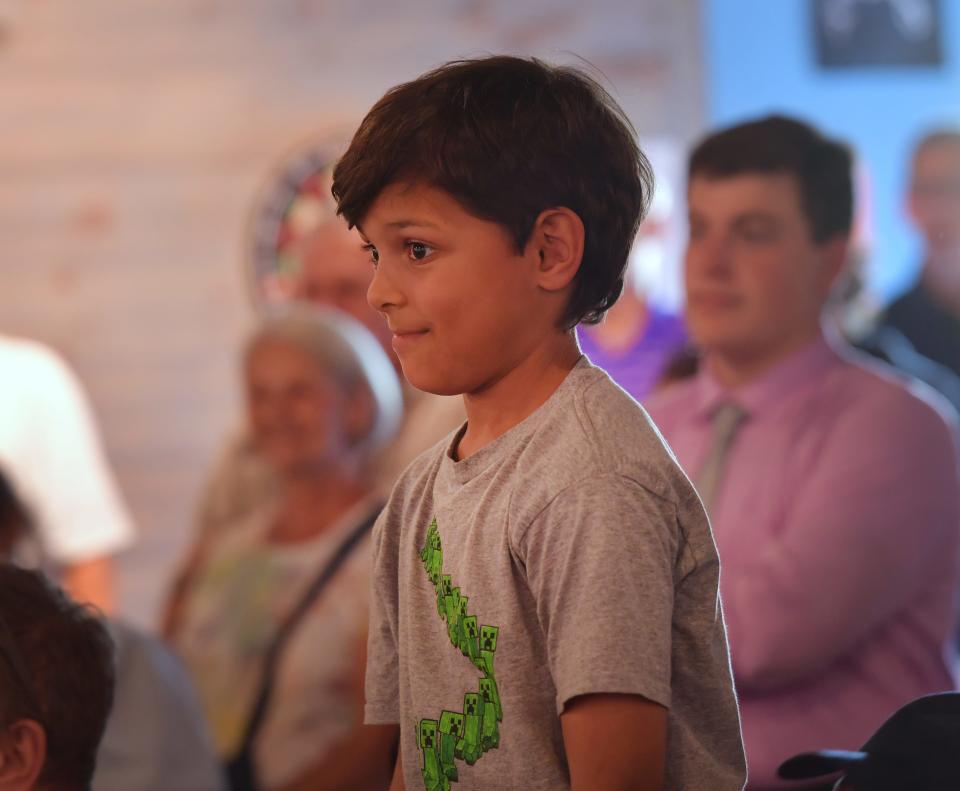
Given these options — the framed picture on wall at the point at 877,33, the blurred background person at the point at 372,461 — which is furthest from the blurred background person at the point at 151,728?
the framed picture on wall at the point at 877,33

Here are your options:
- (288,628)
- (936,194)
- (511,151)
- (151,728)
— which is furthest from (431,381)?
(936,194)

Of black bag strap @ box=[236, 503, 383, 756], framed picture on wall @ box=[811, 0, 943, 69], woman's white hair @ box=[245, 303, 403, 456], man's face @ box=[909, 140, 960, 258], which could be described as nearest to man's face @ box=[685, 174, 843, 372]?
black bag strap @ box=[236, 503, 383, 756]

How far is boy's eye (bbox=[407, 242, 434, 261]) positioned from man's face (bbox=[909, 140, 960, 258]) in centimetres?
208

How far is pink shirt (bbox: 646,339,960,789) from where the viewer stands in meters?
1.17

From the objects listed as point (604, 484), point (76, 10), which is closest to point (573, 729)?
point (604, 484)

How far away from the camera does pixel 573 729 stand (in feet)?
2.05

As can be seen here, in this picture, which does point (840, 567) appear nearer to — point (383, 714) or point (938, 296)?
point (383, 714)

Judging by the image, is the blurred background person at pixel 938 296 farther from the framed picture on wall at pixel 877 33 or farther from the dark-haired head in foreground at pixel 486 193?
the dark-haired head in foreground at pixel 486 193

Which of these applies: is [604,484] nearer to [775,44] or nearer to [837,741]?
[837,741]

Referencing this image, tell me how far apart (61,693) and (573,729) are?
1.44ft

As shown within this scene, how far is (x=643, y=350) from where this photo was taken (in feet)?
10.3

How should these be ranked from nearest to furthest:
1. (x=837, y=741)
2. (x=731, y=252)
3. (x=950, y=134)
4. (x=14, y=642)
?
(x=14, y=642)
(x=837, y=741)
(x=731, y=252)
(x=950, y=134)

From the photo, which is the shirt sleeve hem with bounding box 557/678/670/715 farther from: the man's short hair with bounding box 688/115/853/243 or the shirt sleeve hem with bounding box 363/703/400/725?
the man's short hair with bounding box 688/115/853/243

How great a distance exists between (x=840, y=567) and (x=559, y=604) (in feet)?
2.01
